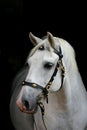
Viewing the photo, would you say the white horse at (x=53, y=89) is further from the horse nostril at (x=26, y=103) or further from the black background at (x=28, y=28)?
the black background at (x=28, y=28)

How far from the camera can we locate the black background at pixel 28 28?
550cm

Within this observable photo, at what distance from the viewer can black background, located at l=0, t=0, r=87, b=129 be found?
550 cm

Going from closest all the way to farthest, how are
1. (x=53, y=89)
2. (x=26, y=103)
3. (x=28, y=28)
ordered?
(x=26, y=103), (x=53, y=89), (x=28, y=28)

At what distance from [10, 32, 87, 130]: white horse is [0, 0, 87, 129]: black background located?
5.16ft

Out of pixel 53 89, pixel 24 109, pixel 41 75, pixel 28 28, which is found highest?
pixel 28 28

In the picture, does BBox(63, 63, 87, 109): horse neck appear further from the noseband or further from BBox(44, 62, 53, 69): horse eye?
BBox(44, 62, 53, 69): horse eye

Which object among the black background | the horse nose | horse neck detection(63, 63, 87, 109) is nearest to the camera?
the horse nose

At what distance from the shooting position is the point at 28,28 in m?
5.81

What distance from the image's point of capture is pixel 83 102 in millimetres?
3732

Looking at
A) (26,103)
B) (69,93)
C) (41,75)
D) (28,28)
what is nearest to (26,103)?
(26,103)

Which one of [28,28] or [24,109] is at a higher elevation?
[28,28]

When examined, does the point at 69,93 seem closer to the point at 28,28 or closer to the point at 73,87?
the point at 73,87

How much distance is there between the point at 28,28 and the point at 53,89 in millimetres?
2418

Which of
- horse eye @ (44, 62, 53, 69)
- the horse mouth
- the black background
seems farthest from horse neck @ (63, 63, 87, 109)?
the black background
